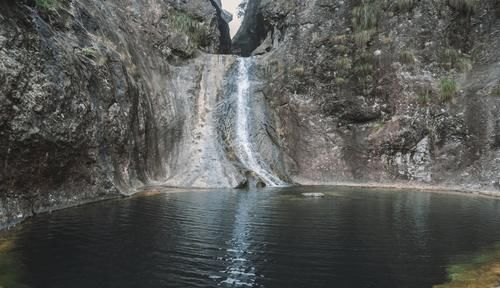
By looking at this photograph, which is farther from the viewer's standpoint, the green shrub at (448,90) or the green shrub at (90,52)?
the green shrub at (448,90)

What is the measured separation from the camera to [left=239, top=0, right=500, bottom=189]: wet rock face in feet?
105

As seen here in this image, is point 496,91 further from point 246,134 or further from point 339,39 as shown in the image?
point 246,134

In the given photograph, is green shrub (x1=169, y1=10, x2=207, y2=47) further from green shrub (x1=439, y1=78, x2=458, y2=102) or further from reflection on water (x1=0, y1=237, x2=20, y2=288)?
reflection on water (x1=0, y1=237, x2=20, y2=288)

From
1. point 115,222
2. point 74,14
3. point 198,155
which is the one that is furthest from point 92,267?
point 198,155

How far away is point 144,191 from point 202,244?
13.2m

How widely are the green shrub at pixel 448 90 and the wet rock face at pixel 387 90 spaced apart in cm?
7

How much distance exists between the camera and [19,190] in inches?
620

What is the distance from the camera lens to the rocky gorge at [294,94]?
26172 millimetres

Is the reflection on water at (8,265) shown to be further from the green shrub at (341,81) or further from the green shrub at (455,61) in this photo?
the green shrub at (455,61)

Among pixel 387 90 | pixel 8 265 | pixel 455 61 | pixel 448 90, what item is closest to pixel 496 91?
pixel 448 90

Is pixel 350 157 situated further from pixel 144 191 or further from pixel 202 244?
pixel 202 244

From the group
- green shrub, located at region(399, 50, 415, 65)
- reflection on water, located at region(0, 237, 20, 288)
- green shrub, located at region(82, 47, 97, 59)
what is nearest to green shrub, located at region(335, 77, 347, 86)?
green shrub, located at region(399, 50, 415, 65)

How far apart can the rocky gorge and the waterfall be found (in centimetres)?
12

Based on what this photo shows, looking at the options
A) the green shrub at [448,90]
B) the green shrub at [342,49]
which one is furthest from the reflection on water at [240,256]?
the green shrub at [342,49]
